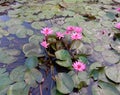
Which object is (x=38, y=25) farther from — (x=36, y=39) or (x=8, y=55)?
(x=8, y=55)

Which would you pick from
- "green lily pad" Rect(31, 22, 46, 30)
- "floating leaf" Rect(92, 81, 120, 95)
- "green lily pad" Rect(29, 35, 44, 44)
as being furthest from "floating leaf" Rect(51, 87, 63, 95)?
"green lily pad" Rect(31, 22, 46, 30)

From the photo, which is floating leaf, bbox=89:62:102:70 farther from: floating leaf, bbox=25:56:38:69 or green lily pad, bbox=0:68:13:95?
green lily pad, bbox=0:68:13:95

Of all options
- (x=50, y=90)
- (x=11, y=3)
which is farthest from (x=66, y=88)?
(x=11, y=3)

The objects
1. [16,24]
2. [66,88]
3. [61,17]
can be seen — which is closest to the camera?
[66,88]

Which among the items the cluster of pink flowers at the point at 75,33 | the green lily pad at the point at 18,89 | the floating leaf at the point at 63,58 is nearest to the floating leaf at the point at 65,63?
the floating leaf at the point at 63,58

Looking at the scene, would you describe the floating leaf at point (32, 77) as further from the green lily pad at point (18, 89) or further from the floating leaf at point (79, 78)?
the floating leaf at point (79, 78)

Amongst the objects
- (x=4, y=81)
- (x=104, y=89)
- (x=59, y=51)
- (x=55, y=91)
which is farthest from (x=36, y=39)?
(x=104, y=89)

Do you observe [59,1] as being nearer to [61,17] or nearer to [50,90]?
[61,17]
